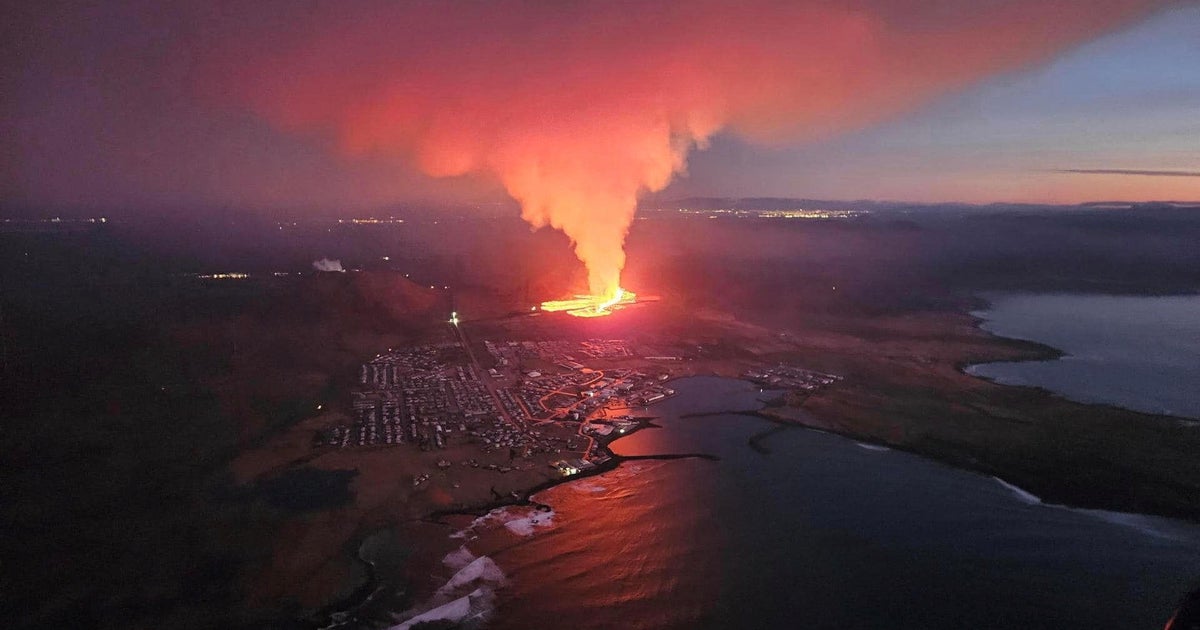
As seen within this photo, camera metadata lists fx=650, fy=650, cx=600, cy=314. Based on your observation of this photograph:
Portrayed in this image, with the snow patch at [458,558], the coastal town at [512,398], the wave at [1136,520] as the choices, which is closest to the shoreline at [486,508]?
the coastal town at [512,398]

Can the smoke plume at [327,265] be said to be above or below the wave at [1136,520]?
above

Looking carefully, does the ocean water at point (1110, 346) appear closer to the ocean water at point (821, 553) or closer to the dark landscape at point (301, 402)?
the dark landscape at point (301, 402)

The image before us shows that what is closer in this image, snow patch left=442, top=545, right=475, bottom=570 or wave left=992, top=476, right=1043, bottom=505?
snow patch left=442, top=545, right=475, bottom=570

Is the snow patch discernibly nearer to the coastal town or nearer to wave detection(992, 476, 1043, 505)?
the coastal town

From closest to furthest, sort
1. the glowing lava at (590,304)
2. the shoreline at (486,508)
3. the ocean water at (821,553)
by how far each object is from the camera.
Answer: the shoreline at (486,508) → the ocean water at (821,553) → the glowing lava at (590,304)

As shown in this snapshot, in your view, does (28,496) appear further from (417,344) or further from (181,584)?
(417,344)

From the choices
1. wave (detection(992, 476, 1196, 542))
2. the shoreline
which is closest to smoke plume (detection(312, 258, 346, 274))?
the shoreline

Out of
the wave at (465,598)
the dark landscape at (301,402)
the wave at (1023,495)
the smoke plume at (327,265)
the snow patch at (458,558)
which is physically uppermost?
the smoke plume at (327,265)
